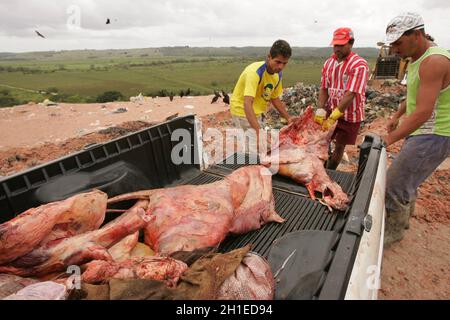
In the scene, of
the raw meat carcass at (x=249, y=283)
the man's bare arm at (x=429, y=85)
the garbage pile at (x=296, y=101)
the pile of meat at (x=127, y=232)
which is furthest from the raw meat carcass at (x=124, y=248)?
the garbage pile at (x=296, y=101)

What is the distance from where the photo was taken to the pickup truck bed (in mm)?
1806

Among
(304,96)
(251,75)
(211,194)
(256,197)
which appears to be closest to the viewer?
(211,194)

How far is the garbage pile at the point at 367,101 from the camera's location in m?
10.6

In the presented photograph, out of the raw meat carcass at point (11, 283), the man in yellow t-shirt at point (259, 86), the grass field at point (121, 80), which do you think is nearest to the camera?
the raw meat carcass at point (11, 283)

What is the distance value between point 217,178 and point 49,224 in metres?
2.21

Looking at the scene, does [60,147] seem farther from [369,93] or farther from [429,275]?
[369,93]

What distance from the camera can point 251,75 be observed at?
4.45 m

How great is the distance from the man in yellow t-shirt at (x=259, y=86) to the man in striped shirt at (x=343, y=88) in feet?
2.87

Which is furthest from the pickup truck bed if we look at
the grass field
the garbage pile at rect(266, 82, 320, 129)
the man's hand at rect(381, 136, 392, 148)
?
the grass field

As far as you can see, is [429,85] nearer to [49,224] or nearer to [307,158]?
[307,158]

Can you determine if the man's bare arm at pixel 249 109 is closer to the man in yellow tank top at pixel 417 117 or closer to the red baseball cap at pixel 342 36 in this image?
the red baseball cap at pixel 342 36

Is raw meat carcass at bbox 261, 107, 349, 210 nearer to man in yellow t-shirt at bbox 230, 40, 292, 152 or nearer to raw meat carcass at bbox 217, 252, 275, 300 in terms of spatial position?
man in yellow t-shirt at bbox 230, 40, 292, 152

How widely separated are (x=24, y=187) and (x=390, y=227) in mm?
4119
